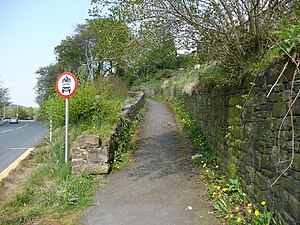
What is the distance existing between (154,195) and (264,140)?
2210mm

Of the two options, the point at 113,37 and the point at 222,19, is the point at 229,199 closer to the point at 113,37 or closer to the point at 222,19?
the point at 222,19

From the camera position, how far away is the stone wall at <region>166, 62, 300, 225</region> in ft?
10.8

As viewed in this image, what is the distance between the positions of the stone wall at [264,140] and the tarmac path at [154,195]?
2.65ft

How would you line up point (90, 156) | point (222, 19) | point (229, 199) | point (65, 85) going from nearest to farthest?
point (229, 199) → point (222, 19) → point (90, 156) → point (65, 85)

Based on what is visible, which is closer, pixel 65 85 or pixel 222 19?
pixel 222 19

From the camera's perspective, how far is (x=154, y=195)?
5.41 metres

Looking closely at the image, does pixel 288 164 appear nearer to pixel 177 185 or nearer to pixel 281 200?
pixel 281 200

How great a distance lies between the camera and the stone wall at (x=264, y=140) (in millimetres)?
3283


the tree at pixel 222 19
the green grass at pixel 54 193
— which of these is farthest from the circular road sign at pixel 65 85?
the tree at pixel 222 19

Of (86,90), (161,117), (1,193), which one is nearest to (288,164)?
(1,193)

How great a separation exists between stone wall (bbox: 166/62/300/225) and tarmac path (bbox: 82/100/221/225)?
2.65 feet

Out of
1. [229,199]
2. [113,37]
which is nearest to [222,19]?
[113,37]

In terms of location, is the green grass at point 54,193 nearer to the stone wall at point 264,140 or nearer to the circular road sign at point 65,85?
the circular road sign at point 65,85

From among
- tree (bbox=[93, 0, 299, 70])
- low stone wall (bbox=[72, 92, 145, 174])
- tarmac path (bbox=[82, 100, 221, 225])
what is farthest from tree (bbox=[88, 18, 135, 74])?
tarmac path (bbox=[82, 100, 221, 225])
